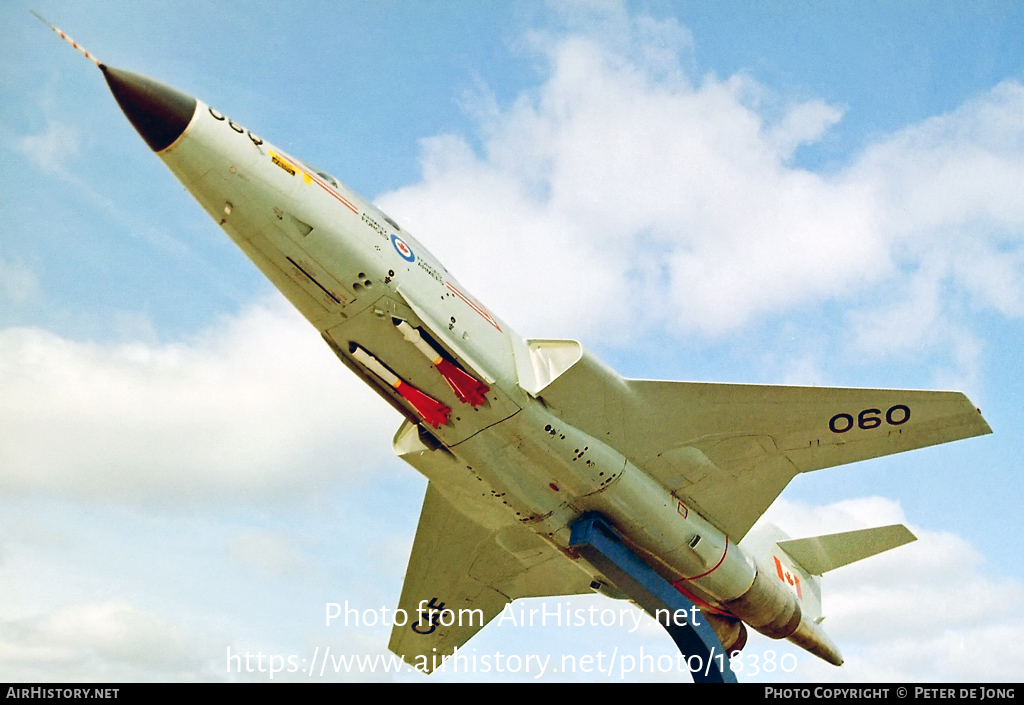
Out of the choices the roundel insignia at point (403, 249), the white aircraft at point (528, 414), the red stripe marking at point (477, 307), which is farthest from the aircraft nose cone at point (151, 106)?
the red stripe marking at point (477, 307)

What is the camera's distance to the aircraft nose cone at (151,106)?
8.17 meters

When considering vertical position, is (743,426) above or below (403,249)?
below

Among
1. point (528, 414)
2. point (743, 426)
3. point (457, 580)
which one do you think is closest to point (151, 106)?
point (528, 414)

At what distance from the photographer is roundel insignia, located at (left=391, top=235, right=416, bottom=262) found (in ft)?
31.8

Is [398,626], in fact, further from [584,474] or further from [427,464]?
[584,474]

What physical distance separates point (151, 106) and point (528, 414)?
535 cm

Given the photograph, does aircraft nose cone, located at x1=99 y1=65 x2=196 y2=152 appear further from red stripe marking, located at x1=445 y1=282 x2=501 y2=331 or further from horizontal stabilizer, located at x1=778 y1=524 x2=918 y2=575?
horizontal stabilizer, located at x1=778 y1=524 x2=918 y2=575

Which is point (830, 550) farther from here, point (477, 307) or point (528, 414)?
point (477, 307)

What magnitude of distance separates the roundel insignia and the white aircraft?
0.04 m

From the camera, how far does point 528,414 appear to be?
404 inches

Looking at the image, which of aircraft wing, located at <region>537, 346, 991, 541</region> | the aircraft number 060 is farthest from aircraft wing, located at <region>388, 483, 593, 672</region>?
the aircraft number 060

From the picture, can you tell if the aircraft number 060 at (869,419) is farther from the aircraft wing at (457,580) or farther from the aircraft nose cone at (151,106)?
the aircraft nose cone at (151,106)
